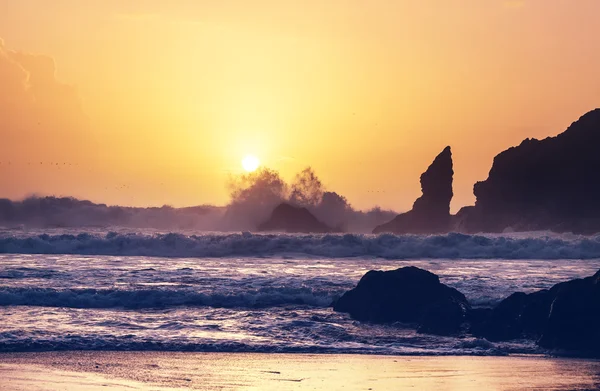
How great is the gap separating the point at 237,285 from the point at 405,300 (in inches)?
321

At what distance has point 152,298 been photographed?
93.2 ft

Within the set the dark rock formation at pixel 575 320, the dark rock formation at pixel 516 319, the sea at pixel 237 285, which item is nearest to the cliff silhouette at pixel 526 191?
the sea at pixel 237 285

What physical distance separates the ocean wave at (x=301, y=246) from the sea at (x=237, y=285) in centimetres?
7

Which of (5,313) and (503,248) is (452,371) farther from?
(503,248)

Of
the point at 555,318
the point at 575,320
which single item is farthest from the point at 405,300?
the point at 575,320

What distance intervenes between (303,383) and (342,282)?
16.8 meters

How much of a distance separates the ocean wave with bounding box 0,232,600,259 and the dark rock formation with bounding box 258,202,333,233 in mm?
27173

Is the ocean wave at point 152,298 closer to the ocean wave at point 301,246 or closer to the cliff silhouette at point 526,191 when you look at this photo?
the ocean wave at point 301,246

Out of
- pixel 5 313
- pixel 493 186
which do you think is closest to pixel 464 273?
pixel 5 313

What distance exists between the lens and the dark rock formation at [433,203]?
3685 inches

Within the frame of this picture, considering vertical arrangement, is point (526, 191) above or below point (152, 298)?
above

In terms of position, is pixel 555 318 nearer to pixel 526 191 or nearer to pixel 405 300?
pixel 405 300

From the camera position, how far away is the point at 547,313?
22.9m

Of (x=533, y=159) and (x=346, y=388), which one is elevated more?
(x=533, y=159)
